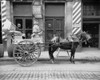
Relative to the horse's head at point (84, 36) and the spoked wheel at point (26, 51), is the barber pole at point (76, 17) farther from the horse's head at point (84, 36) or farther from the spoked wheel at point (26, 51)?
the spoked wheel at point (26, 51)

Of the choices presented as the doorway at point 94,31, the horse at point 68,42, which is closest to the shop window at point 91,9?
the doorway at point 94,31

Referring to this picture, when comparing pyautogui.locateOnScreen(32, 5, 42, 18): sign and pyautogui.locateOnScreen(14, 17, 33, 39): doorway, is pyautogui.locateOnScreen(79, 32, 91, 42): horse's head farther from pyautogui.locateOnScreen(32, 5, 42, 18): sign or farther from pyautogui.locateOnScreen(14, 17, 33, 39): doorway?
pyautogui.locateOnScreen(14, 17, 33, 39): doorway

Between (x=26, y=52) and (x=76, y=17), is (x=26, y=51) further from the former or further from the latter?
(x=76, y=17)

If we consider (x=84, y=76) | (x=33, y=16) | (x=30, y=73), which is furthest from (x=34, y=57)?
(x=33, y=16)

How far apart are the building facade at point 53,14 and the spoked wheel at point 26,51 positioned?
4.98 meters

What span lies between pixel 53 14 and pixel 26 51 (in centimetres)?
609

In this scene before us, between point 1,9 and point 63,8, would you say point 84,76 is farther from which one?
point 1,9

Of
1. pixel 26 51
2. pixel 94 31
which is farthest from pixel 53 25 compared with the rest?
pixel 26 51

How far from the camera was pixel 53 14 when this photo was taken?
1273cm

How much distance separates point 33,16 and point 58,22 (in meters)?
2.16

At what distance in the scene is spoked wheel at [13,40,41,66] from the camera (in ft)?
24.3

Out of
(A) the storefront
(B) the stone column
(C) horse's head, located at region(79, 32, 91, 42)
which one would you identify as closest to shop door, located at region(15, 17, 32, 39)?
(B) the stone column

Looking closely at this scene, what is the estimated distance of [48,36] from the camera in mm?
12883

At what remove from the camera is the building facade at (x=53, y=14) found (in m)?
12.3
